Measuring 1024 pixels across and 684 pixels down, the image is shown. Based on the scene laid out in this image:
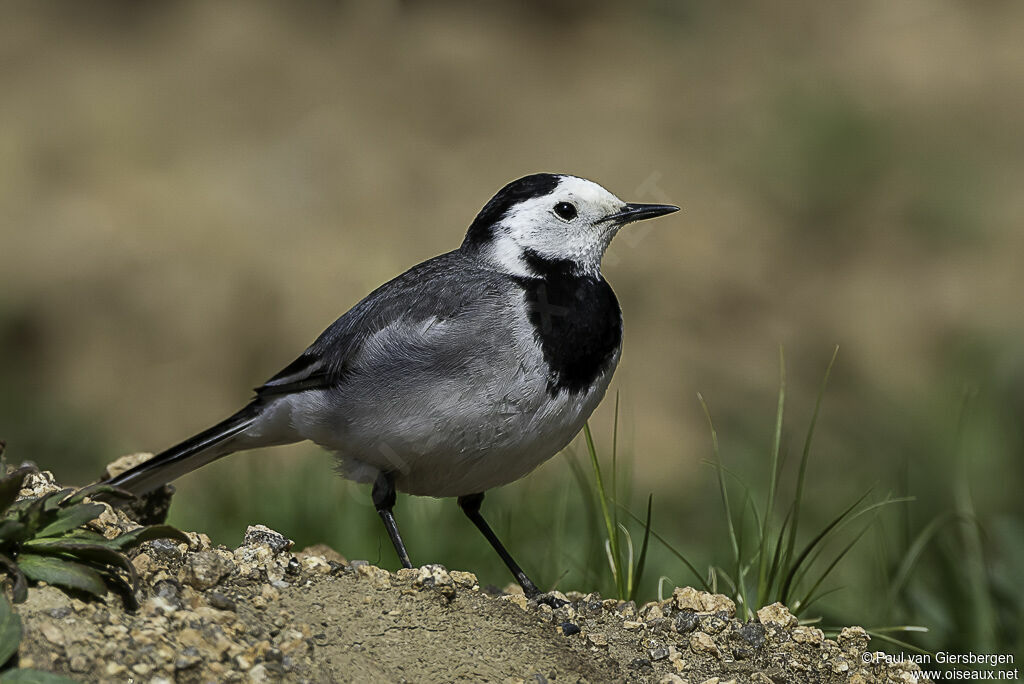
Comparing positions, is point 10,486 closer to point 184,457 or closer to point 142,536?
point 142,536

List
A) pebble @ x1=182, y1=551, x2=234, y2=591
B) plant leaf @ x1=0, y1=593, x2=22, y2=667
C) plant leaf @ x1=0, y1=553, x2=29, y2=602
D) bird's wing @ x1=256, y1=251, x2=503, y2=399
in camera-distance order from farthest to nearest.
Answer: bird's wing @ x1=256, y1=251, x2=503, y2=399 < pebble @ x1=182, y1=551, x2=234, y2=591 < plant leaf @ x1=0, y1=553, x2=29, y2=602 < plant leaf @ x1=0, y1=593, x2=22, y2=667

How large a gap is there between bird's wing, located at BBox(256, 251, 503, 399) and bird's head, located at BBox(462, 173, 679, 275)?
0.16 metres

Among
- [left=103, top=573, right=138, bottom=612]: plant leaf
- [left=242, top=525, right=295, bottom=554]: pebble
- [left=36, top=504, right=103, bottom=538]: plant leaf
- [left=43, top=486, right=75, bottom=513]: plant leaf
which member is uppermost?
[left=43, top=486, right=75, bottom=513]: plant leaf

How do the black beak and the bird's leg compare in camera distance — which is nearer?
the bird's leg

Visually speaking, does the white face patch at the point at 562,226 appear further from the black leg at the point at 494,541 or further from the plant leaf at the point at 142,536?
the plant leaf at the point at 142,536

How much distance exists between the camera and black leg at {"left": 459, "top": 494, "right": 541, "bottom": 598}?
479cm

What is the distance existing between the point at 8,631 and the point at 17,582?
0.74ft

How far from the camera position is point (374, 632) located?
3379 millimetres

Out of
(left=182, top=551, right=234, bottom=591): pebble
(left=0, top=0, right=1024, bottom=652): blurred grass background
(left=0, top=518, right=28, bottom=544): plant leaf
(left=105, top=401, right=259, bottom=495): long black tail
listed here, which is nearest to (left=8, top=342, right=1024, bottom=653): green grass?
(left=0, top=0, right=1024, bottom=652): blurred grass background

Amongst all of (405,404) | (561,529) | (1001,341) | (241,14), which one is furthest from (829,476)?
(241,14)

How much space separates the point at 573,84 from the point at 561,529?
995 cm

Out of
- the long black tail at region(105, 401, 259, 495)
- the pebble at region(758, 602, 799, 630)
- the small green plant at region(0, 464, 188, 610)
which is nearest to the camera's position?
the small green plant at region(0, 464, 188, 610)

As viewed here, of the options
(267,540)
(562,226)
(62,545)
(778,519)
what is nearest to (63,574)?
(62,545)

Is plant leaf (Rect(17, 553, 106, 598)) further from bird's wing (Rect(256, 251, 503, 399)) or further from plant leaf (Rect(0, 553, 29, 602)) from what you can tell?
bird's wing (Rect(256, 251, 503, 399))
